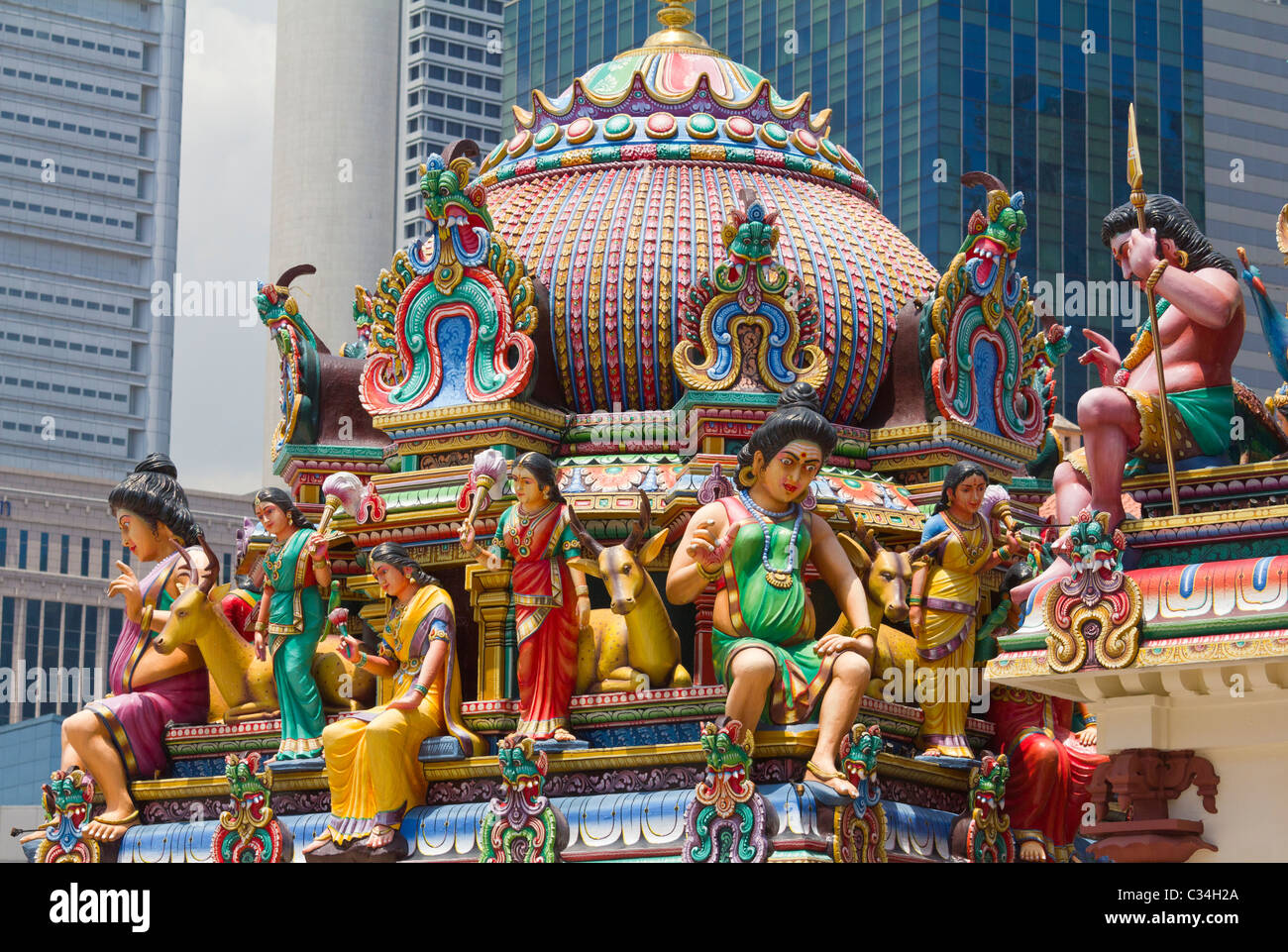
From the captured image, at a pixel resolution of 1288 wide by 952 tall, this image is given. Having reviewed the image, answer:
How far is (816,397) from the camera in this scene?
90.0 feet

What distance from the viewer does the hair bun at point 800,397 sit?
26.9 meters

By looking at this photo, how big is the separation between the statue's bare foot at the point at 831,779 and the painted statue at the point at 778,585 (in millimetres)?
46

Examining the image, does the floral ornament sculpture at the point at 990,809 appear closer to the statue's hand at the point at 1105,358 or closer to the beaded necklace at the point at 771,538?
the beaded necklace at the point at 771,538

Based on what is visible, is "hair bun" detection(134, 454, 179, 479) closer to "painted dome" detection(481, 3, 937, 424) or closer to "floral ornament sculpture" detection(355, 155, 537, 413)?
"floral ornament sculpture" detection(355, 155, 537, 413)

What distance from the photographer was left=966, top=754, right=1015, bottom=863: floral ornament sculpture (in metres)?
27.0

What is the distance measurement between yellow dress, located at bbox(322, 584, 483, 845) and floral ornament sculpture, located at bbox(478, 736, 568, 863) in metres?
0.96

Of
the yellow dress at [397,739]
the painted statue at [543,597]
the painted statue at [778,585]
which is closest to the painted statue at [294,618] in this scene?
the yellow dress at [397,739]

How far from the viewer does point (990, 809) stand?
27.2m

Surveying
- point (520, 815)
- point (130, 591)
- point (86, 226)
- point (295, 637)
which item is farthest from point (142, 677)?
point (86, 226)

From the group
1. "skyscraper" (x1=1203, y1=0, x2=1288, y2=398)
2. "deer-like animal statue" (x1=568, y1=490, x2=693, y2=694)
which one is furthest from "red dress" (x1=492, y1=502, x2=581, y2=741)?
"skyscraper" (x1=1203, y1=0, x2=1288, y2=398)

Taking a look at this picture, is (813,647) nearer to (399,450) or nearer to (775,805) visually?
(775,805)

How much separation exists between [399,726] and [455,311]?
520 centimetres

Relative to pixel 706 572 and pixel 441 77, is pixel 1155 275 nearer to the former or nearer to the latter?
pixel 706 572

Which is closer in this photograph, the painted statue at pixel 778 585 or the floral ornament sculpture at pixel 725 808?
the floral ornament sculpture at pixel 725 808
